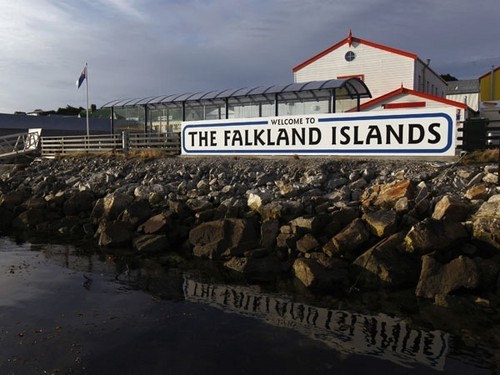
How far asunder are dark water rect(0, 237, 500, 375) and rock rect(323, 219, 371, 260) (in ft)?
5.10

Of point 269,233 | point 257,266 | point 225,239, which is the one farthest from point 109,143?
point 257,266

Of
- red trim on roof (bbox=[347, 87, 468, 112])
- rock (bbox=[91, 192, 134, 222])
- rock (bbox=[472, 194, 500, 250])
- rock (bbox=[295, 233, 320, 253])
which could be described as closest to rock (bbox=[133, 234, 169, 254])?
rock (bbox=[91, 192, 134, 222])

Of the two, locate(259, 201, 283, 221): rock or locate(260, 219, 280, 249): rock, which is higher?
locate(259, 201, 283, 221): rock

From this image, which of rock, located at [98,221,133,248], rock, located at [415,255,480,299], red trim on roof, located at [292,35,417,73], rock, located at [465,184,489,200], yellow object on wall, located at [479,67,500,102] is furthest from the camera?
yellow object on wall, located at [479,67,500,102]

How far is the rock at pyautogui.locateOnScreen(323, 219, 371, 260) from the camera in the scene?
9.28 metres

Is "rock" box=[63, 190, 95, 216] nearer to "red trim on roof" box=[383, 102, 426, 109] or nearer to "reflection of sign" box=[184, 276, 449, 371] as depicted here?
"reflection of sign" box=[184, 276, 449, 371]

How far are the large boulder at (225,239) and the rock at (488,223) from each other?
15.3 ft

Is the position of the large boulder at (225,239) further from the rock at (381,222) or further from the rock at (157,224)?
the rock at (381,222)

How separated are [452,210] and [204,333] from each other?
5751 mm

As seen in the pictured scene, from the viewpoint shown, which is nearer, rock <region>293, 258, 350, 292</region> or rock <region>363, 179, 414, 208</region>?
rock <region>293, 258, 350, 292</region>

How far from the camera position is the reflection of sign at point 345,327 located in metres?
6.16

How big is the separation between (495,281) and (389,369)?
3471 millimetres

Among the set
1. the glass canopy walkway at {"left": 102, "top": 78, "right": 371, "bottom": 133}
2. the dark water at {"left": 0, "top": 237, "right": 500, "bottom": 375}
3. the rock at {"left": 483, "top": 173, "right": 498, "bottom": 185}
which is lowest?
the dark water at {"left": 0, "top": 237, "right": 500, "bottom": 375}

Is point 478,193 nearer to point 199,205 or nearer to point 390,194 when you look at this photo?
point 390,194
